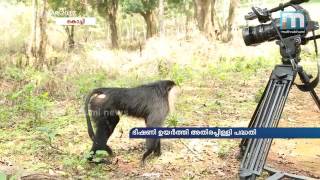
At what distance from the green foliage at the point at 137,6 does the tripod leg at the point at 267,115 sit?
34.4ft

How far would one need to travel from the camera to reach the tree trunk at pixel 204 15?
11562 millimetres

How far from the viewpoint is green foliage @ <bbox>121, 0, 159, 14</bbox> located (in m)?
12.9

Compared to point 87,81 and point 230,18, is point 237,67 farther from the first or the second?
point 230,18

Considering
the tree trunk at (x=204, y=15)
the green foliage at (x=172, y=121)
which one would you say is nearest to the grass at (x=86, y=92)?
the green foliage at (x=172, y=121)

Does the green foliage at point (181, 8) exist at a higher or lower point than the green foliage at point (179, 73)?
higher

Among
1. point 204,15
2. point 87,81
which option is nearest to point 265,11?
point 87,81

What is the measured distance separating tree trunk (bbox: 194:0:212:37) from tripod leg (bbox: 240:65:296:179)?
8891mm

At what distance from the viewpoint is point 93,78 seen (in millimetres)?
5594

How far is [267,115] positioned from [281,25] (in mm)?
500

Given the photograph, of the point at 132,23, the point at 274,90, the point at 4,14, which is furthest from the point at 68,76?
the point at 132,23

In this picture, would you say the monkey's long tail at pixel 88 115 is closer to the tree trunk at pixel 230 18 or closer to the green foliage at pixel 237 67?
the green foliage at pixel 237 67

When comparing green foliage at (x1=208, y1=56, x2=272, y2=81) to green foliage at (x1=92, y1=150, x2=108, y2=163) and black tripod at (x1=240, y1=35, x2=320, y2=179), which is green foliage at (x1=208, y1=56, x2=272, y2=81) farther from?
black tripod at (x1=240, y1=35, x2=320, y2=179)

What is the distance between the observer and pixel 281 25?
2.60 metres

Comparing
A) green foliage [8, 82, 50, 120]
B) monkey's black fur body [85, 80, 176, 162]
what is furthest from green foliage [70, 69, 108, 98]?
monkey's black fur body [85, 80, 176, 162]
